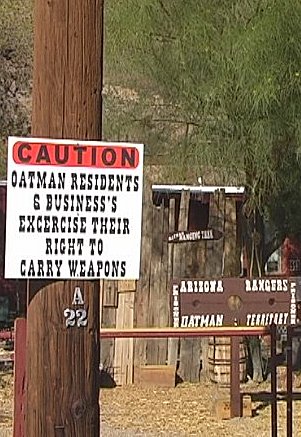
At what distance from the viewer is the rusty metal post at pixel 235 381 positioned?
36.1 feet

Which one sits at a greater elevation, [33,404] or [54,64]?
[54,64]

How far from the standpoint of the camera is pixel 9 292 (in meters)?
19.6

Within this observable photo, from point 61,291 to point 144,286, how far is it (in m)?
9.20

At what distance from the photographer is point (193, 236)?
13.1 metres

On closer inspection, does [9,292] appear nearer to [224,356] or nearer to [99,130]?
[224,356]

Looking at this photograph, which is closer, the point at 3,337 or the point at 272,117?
the point at 272,117

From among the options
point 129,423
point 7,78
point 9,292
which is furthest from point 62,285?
point 7,78

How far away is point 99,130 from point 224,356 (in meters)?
8.87

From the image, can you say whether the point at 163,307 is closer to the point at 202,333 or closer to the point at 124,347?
the point at 124,347

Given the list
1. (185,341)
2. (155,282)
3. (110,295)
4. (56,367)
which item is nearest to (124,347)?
(110,295)

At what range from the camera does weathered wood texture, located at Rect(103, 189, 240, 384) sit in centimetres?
1345

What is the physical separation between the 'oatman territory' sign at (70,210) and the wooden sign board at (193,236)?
861 cm

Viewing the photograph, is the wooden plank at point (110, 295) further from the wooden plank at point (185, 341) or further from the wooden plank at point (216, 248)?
the wooden plank at point (216, 248)

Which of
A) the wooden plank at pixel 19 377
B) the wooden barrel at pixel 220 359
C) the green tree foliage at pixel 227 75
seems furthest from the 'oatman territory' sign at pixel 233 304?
the wooden plank at pixel 19 377
